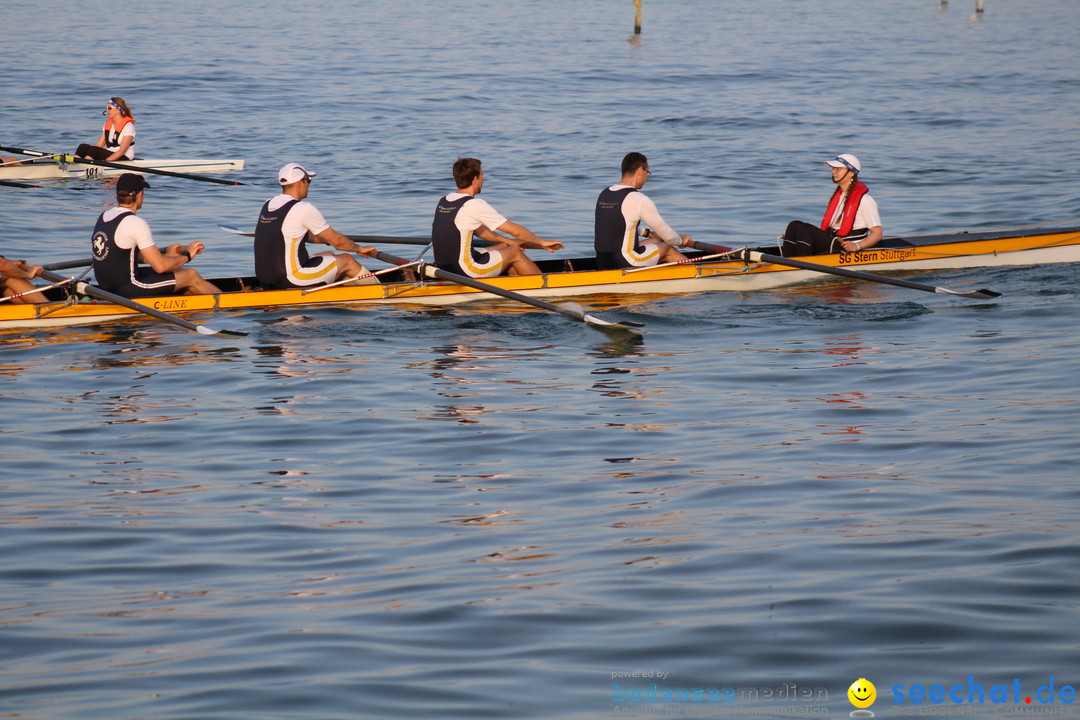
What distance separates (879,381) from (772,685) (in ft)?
18.2

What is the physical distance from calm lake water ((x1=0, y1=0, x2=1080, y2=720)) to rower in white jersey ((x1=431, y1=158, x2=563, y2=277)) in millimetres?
520

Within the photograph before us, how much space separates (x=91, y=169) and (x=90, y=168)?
0.02m

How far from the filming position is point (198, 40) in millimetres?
46312

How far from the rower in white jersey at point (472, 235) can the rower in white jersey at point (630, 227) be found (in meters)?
0.68

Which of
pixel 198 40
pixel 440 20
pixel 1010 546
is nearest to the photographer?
pixel 1010 546

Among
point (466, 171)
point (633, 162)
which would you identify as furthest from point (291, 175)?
point (633, 162)

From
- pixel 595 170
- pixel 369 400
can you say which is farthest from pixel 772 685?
pixel 595 170

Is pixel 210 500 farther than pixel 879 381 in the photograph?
No

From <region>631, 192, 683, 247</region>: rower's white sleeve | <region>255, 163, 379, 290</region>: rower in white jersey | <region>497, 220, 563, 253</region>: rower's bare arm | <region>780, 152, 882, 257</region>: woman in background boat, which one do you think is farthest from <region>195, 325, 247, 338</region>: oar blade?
<region>780, 152, 882, 257</region>: woman in background boat

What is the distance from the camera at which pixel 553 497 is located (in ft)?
25.5

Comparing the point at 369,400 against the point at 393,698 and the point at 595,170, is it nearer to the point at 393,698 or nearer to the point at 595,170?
the point at 393,698

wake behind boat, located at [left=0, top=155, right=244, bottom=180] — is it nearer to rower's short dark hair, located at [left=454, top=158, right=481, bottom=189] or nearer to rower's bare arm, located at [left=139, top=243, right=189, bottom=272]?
rower's bare arm, located at [left=139, top=243, right=189, bottom=272]

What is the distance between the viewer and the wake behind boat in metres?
21.8

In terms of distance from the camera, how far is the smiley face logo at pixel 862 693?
5.03 metres
